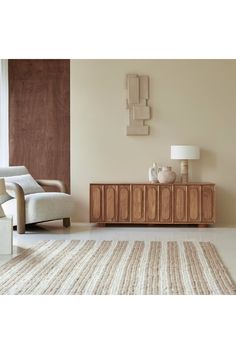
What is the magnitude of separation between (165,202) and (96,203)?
94 cm

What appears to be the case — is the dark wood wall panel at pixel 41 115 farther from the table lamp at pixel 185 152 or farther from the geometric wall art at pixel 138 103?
the table lamp at pixel 185 152

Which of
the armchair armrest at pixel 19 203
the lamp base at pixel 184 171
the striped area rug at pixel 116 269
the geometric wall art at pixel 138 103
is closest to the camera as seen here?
the striped area rug at pixel 116 269

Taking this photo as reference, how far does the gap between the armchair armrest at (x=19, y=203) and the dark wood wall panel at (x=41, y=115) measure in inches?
62.3

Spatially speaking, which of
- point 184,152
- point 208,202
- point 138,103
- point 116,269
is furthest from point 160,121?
point 116,269

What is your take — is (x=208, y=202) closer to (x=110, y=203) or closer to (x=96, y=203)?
(x=110, y=203)

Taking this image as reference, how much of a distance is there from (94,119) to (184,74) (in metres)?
1.46

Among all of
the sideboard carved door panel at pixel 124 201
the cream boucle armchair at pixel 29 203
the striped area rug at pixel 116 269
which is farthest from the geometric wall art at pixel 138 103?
the striped area rug at pixel 116 269

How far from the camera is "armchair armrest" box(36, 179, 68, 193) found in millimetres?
7516

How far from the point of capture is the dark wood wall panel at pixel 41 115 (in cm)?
827

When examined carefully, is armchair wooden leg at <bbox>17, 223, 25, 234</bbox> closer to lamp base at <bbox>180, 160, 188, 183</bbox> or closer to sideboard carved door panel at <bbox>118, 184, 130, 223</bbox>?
sideboard carved door panel at <bbox>118, 184, 130, 223</bbox>

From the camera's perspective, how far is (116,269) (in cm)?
452

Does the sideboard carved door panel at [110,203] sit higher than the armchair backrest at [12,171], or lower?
lower
